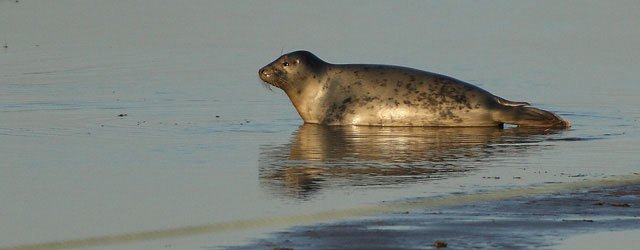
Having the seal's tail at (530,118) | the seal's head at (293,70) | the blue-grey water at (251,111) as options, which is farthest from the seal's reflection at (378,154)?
the seal's head at (293,70)

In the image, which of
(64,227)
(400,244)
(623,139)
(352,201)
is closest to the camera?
(400,244)

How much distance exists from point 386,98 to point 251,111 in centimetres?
130

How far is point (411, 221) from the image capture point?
9406 mm

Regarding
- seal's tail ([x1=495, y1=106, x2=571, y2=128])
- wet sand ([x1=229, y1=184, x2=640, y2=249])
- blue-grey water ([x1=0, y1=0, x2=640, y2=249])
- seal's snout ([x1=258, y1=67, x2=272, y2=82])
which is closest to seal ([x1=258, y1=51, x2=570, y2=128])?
seal's tail ([x1=495, y1=106, x2=571, y2=128])

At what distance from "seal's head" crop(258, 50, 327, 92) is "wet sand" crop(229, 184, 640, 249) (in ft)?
19.0

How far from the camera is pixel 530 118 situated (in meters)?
14.9

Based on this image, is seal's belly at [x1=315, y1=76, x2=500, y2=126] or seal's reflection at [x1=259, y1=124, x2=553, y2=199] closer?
seal's reflection at [x1=259, y1=124, x2=553, y2=199]

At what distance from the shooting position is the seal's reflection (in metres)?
11.3

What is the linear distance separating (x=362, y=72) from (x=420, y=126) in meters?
0.86

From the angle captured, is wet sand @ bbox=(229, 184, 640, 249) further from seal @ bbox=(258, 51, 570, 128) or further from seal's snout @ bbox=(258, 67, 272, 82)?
seal's snout @ bbox=(258, 67, 272, 82)

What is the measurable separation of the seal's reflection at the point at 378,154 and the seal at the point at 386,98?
0.66ft

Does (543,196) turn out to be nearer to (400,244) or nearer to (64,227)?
(400,244)

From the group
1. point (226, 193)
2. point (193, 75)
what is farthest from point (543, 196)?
point (193, 75)

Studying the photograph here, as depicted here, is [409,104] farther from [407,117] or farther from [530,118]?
[530,118]
